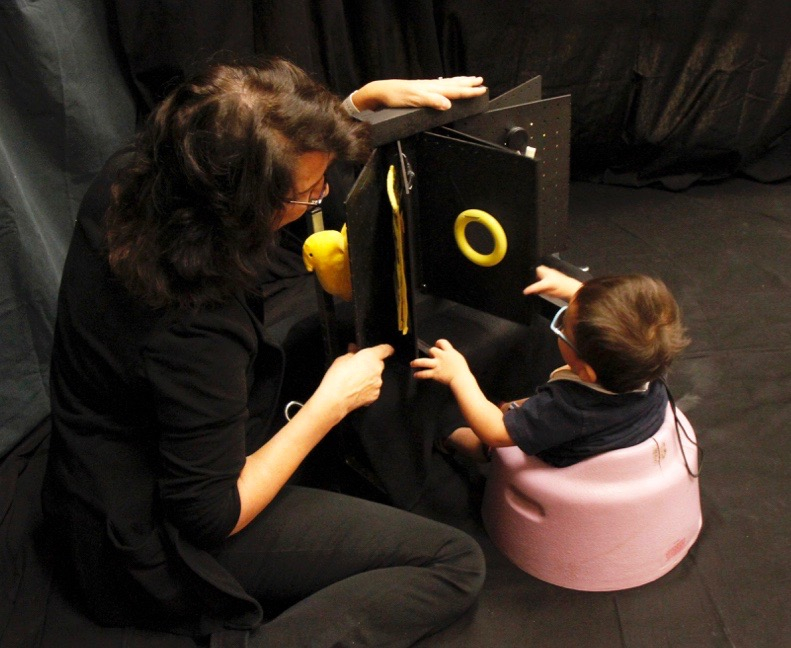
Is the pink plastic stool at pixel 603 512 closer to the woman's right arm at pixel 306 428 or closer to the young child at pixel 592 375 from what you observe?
the young child at pixel 592 375

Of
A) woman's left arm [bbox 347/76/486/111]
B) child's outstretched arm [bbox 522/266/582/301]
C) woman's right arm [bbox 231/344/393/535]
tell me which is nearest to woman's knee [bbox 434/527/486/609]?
woman's right arm [bbox 231/344/393/535]

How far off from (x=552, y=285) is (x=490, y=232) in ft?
0.43

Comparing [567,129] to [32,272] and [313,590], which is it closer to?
[313,590]

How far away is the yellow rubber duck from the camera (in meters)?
1.16

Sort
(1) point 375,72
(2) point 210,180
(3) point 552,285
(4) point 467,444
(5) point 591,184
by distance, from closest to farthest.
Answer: (2) point 210,180 < (3) point 552,285 < (4) point 467,444 < (1) point 375,72 < (5) point 591,184

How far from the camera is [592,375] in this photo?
1096 mm

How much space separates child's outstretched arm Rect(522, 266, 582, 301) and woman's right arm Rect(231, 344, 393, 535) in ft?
0.90

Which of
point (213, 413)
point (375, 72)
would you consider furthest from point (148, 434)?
point (375, 72)

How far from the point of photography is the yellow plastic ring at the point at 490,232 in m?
1.22

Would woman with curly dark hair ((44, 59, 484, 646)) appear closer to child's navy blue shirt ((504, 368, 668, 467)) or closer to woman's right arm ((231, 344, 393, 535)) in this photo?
woman's right arm ((231, 344, 393, 535))

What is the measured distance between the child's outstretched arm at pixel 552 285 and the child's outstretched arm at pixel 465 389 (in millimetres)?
160

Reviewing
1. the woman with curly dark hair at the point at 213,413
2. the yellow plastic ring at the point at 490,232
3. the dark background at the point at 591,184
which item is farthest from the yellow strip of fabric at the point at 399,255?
the dark background at the point at 591,184

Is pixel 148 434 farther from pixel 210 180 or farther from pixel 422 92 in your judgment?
pixel 422 92

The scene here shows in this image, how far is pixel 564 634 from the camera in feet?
3.88
